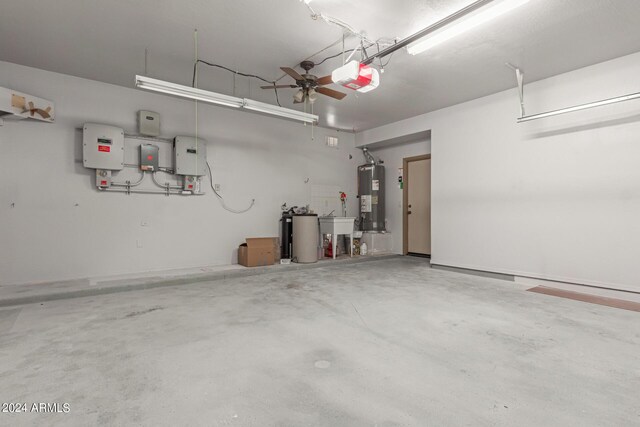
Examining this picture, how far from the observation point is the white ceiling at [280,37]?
2.87 metres

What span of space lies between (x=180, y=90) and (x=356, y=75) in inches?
81.3

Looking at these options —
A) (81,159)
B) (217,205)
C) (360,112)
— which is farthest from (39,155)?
(360,112)

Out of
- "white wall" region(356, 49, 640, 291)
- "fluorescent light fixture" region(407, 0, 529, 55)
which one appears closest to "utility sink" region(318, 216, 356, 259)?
"white wall" region(356, 49, 640, 291)

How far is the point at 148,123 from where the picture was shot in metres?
4.73

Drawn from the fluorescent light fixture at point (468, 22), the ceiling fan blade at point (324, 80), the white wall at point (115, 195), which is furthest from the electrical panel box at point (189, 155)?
the fluorescent light fixture at point (468, 22)

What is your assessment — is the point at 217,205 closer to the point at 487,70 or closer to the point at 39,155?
the point at 39,155

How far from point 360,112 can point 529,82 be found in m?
2.74

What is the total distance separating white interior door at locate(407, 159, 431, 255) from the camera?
263 inches

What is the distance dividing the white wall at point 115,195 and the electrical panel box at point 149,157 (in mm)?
232

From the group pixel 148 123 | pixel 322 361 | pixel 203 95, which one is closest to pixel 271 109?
pixel 203 95

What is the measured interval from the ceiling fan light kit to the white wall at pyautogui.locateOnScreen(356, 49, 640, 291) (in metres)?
2.85

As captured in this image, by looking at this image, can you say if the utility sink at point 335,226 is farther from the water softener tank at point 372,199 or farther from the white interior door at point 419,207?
the white interior door at point 419,207

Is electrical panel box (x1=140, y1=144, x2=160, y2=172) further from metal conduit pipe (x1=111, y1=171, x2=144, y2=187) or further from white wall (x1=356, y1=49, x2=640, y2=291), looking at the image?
white wall (x1=356, y1=49, x2=640, y2=291)

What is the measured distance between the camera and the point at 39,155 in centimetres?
409
